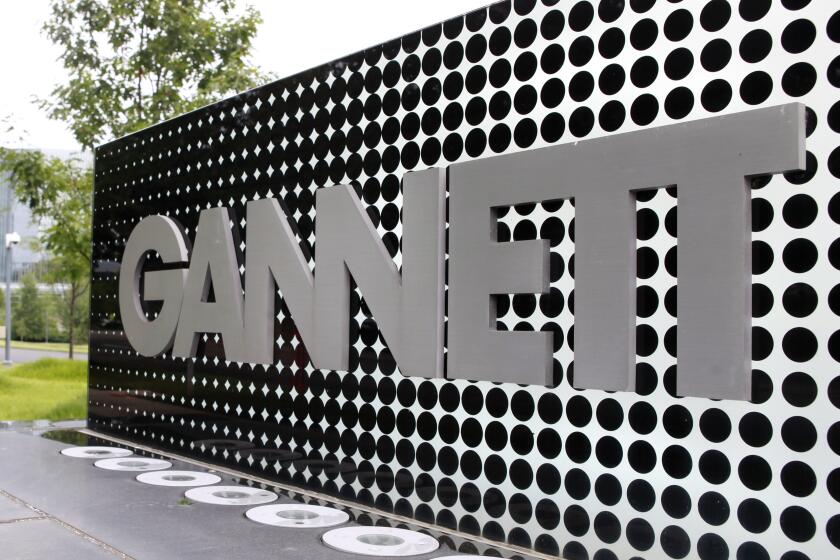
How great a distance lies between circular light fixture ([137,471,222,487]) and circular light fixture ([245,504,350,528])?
32.6 inches

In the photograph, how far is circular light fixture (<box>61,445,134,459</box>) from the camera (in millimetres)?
5969

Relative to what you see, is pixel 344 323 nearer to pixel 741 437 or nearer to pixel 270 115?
pixel 270 115

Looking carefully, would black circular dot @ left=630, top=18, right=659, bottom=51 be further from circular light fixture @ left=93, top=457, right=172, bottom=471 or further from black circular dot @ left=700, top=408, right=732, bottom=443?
circular light fixture @ left=93, top=457, right=172, bottom=471

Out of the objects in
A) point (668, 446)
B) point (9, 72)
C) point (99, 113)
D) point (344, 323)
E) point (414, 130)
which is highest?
point (9, 72)

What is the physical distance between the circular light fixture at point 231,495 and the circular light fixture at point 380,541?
0.84 m

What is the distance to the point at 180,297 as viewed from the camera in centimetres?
603

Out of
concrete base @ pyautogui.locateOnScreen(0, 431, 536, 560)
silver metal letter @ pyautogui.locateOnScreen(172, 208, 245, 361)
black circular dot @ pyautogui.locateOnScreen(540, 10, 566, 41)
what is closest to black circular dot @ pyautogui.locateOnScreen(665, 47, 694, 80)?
black circular dot @ pyautogui.locateOnScreen(540, 10, 566, 41)

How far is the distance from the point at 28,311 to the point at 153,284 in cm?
4145

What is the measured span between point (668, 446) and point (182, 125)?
4757 mm

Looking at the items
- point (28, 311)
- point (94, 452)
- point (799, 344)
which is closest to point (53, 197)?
point (94, 452)

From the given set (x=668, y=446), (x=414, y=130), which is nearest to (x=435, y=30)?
(x=414, y=130)

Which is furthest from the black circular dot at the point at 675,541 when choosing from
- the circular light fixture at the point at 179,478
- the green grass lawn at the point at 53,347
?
the green grass lawn at the point at 53,347

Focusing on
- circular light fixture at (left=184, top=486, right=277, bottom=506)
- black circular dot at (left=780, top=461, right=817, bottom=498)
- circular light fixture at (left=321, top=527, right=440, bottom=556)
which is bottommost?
circular light fixture at (left=321, top=527, right=440, bottom=556)

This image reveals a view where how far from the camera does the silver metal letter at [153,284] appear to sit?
6125 millimetres
